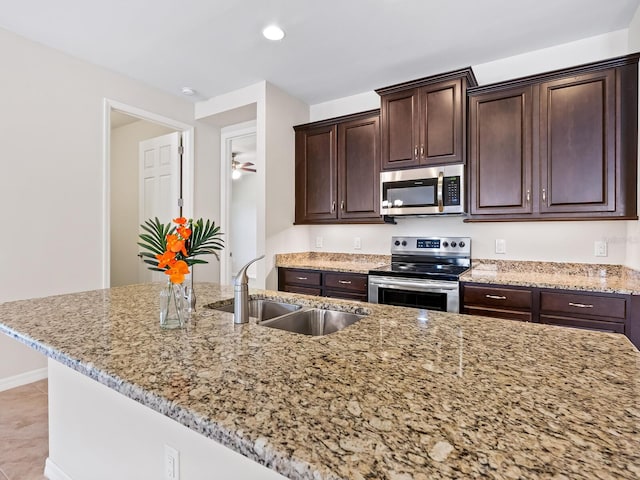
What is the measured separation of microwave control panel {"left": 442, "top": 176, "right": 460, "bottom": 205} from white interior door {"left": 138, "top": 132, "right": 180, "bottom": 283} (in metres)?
2.78

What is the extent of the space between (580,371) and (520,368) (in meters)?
0.13

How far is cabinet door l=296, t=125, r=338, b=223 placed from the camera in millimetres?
3574

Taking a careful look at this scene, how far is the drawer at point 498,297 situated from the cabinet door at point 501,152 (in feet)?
2.14

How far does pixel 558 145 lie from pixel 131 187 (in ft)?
15.3

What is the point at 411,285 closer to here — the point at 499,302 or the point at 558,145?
the point at 499,302

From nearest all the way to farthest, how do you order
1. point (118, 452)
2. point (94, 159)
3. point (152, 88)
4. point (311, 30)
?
point (118, 452), point (311, 30), point (94, 159), point (152, 88)

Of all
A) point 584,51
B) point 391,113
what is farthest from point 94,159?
point 584,51

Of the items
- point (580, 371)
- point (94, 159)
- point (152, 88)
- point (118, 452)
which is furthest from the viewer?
point (152, 88)

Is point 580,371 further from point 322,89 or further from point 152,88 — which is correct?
point 152,88

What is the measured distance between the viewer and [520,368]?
827 millimetres

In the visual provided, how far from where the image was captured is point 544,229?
111 inches

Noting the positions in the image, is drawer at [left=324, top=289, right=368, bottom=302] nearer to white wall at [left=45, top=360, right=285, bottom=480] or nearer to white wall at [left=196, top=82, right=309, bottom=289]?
white wall at [left=196, top=82, right=309, bottom=289]

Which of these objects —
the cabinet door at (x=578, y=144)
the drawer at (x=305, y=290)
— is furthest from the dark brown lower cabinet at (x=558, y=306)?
the drawer at (x=305, y=290)

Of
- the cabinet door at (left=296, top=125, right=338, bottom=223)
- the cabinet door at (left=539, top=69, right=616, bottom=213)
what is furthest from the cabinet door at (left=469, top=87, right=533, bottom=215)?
the cabinet door at (left=296, top=125, right=338, bottom=223)
